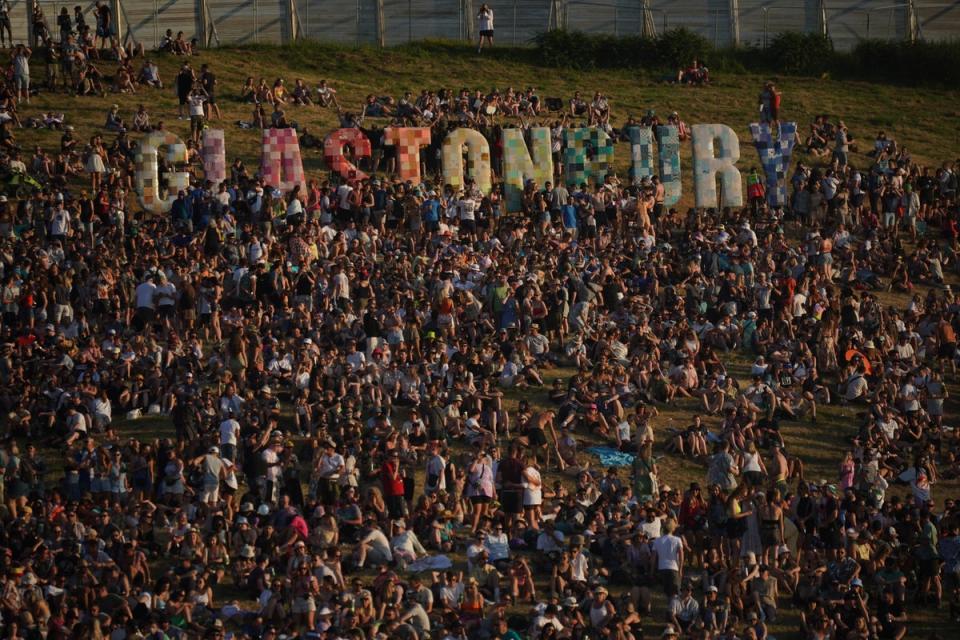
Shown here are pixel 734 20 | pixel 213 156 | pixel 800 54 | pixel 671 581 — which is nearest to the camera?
pixel 671 581

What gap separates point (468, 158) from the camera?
45.5 m

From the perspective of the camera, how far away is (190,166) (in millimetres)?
44500

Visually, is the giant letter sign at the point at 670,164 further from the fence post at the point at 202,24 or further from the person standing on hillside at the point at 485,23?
the fence post at the point at 202,24

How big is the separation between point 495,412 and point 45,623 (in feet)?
31.5

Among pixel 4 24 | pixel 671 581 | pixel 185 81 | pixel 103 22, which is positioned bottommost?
pixel 671 581

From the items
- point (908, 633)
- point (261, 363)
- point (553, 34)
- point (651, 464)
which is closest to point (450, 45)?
point (553, 34)

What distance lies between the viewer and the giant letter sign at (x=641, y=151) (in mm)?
47219

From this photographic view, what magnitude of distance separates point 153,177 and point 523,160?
365 inches

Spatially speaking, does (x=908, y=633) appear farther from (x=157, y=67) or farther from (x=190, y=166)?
(x=157, y=67)

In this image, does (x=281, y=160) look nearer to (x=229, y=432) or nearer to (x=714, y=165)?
(x=714, y=165)

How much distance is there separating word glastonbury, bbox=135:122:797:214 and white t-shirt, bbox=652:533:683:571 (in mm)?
18146

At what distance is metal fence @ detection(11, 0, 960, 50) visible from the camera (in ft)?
189

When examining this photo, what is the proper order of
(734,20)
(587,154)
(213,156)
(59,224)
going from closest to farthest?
(59,224)
(213,156)
(587,154)
(734,20)

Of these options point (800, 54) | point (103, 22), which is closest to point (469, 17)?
point (800, 54)
